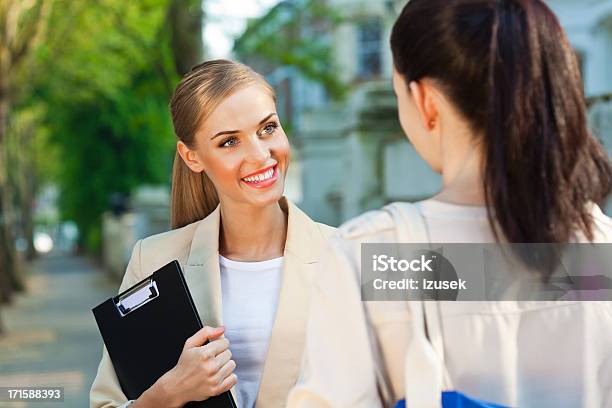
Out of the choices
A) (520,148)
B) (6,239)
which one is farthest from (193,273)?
(6,239)

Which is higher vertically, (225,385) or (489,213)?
(489,213)

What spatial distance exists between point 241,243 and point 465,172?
4.13 ft

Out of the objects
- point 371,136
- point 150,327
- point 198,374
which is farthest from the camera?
point 371,136

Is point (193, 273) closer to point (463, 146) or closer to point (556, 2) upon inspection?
point (463, 146)

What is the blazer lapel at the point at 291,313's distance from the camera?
2555 millimetres

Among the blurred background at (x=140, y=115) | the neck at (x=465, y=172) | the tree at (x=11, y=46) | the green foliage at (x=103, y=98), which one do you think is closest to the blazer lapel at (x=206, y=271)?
the neck at (x=465, y=172)

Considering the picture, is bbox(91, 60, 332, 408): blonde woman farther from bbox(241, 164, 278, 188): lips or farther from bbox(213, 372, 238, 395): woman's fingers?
bbox(213, 372, 238, 395): woman's fingers

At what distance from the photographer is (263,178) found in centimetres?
260

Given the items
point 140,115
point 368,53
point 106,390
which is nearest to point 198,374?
point 106,390

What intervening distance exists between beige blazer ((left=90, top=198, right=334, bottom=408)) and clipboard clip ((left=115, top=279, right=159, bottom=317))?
0.59ft

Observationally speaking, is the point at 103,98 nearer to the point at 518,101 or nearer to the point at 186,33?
the point at 186,33

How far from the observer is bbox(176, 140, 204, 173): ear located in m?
2.69

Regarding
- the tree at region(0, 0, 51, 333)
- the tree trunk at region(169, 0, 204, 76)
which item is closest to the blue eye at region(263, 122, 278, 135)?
the tree trunk at region(169, 0, 204, 76)

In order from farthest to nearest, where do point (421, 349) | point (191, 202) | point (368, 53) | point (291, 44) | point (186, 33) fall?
1. point (368, 53)
2. point (291, 44)
3. point (186, 33)
4. point (191, 202)
5. point (421, 349)
